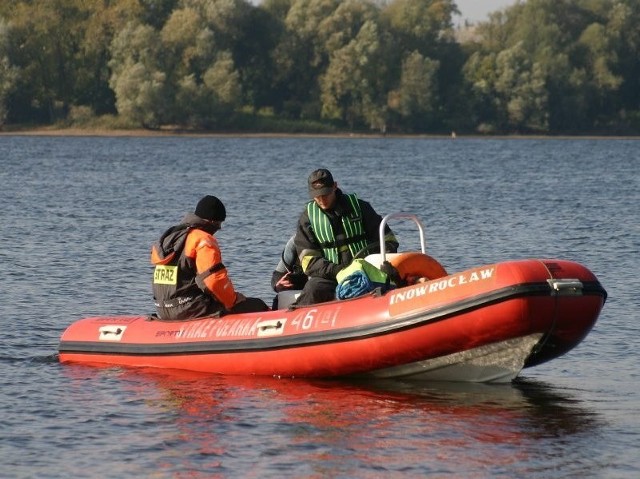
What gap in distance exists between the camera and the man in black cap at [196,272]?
444 inches

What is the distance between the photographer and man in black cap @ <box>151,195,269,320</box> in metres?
11.3

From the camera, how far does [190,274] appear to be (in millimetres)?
11516

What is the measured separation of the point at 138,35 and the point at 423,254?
240 ft

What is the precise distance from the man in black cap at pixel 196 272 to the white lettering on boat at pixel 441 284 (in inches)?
58.1

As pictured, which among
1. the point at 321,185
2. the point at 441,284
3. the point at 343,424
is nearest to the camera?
the point at 343,424

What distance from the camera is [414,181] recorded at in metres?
45.4

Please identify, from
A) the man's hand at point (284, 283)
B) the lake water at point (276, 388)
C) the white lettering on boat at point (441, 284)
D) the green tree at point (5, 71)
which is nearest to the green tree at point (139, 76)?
the green tree at point (5, 71)

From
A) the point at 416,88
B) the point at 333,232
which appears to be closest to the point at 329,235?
the point at 333,232

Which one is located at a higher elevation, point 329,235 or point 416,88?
point 329,235

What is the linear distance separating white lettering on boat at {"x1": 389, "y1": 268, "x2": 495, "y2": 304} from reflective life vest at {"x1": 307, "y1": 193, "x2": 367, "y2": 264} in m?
0.94

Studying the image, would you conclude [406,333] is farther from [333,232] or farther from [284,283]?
[284,283]

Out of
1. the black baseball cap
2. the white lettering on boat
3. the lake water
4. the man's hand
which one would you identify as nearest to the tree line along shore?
the lake water

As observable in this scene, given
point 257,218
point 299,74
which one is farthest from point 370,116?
point 257,218

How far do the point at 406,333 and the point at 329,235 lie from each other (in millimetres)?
1243
